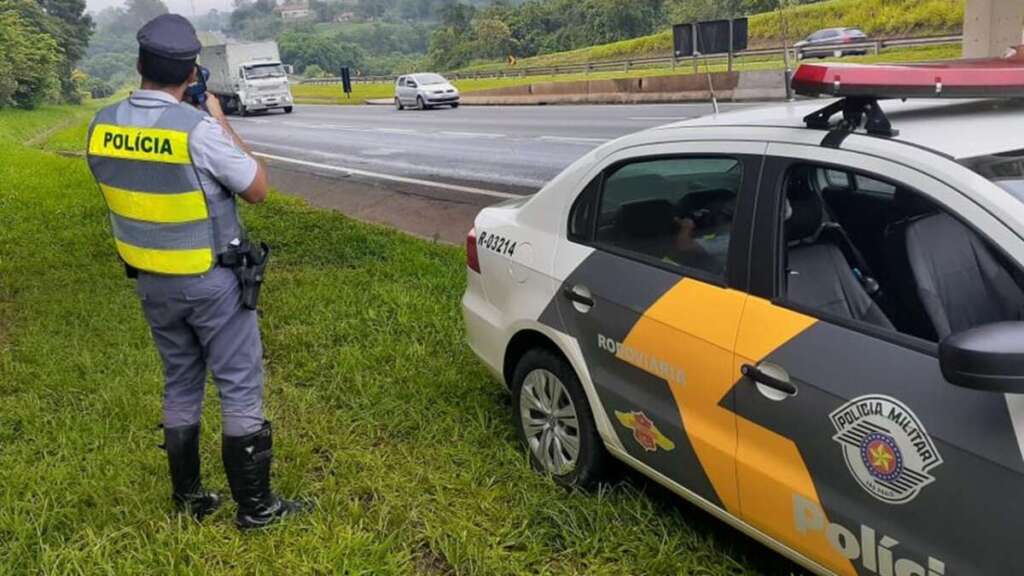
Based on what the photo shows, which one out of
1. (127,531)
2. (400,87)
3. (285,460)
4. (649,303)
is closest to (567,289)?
(649,303)

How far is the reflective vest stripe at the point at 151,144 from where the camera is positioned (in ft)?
8.95

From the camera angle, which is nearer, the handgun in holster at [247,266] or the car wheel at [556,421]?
the handgun in holster at [247,266]

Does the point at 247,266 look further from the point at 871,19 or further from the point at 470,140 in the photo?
the point at 871,19

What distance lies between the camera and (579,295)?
3.16 metres

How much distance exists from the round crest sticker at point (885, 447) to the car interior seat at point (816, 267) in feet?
0.90

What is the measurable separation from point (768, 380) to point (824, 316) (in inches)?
9.1

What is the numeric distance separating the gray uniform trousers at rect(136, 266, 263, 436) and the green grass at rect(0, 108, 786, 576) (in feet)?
1.53

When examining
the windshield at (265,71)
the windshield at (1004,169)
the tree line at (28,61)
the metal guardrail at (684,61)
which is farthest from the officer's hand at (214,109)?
the windshield at (265,71)

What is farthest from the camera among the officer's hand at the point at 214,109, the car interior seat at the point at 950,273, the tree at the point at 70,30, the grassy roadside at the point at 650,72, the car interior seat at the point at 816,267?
the tree at the point at 70,30

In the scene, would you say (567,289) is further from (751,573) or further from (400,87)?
(400,87)

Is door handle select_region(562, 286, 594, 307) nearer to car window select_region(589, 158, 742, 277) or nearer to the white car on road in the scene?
car window select_region(589, 158, 742, 277)

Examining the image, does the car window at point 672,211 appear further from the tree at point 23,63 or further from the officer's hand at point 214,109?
the tree at point 23,63

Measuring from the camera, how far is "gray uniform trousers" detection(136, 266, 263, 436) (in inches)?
114

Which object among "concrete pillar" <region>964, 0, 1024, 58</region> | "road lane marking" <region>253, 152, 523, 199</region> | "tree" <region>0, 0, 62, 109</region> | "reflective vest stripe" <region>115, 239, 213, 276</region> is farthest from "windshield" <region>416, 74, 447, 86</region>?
"reflective vest stripe" <region>115, 239, 213, 276</region>
